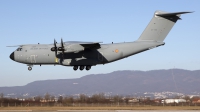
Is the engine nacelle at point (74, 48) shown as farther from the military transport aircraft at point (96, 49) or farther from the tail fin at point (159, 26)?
the tail fin at point (159, 26)

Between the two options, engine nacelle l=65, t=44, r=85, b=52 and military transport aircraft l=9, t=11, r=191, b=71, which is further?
military transport aircraft l=9, t=11, r=191, b=71

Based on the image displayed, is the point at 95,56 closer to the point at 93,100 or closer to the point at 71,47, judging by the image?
the point at 71,47

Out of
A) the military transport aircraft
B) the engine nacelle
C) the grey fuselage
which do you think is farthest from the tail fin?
the engine nacelle

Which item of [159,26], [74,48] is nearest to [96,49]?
[74,48]

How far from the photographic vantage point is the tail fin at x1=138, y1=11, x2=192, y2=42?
3666 centimetres

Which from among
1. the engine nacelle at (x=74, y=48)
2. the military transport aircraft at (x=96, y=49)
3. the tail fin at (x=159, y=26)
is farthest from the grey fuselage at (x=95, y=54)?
the tail fin at (x=159, y=26)

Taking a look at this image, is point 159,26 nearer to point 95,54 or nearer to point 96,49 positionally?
point 96,49

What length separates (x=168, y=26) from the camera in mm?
36750

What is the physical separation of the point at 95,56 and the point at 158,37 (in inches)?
263

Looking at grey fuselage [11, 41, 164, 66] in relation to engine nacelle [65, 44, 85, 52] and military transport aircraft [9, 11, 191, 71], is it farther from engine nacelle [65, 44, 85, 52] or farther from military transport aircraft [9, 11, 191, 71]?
engine nacelle [65, 44, 85, 52]

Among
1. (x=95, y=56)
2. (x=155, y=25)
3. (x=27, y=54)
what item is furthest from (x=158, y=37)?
(x=27, y=54)

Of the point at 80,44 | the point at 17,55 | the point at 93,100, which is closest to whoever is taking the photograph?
the point at 80,44

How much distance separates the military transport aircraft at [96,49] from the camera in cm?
3584

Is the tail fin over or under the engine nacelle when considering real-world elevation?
over
